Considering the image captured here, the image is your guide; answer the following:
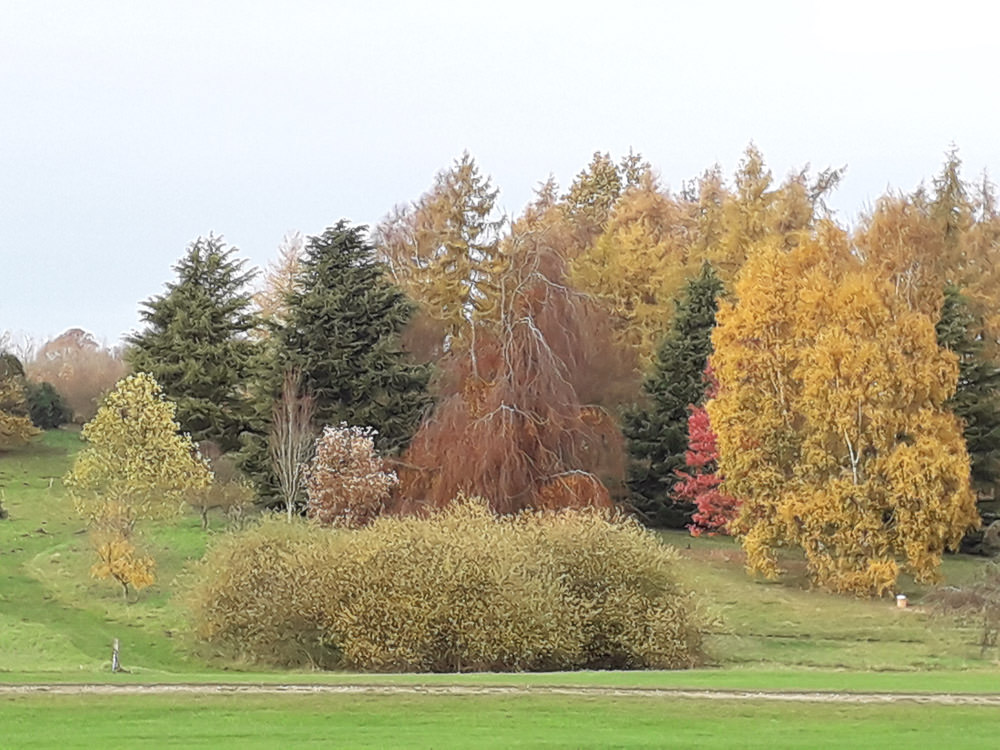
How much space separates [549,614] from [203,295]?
88.5 ft

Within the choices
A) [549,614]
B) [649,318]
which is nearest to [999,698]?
[549,614]

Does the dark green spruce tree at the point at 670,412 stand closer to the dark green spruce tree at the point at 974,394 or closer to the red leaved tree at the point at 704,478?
the red leaved tree at the point at 704,478

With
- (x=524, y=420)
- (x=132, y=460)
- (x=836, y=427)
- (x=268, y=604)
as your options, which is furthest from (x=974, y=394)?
(x=132, y=460)

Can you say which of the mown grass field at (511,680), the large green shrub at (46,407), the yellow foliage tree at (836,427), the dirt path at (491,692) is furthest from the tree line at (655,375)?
the large green shrub at (46,407)

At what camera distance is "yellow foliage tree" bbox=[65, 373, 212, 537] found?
1312 inches

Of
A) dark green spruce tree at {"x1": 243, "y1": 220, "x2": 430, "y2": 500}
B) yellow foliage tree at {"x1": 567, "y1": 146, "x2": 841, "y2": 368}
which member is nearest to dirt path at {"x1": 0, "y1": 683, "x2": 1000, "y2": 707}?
dark green spruce tree at {"x1": 243, "y1": 220, "x2": 430, "y2": 500}

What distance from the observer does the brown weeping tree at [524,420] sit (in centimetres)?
3488

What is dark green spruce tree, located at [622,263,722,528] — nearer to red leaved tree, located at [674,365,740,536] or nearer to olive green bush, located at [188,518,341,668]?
red leaved tree, located at [674,365,740,536]

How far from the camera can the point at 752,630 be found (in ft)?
102

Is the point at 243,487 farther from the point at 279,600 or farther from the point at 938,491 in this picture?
the point at 938,491

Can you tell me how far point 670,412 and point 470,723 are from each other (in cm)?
2809

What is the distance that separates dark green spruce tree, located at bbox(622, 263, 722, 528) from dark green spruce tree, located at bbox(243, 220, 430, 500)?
7.78 metres

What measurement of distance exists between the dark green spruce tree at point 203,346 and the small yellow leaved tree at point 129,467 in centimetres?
963

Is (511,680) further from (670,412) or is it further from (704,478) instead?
(670,412)
